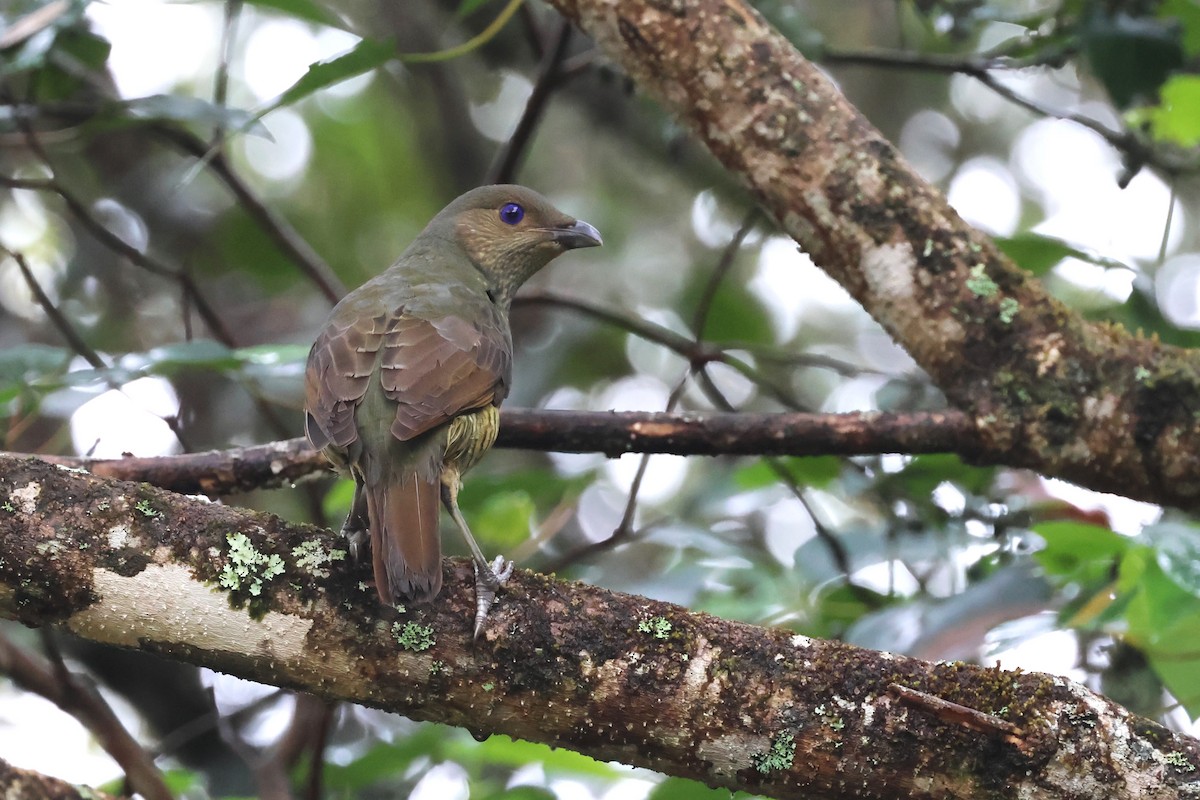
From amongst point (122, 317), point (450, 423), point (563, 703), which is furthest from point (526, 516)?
point (122, 317)

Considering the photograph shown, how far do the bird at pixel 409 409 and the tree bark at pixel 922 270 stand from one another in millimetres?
937

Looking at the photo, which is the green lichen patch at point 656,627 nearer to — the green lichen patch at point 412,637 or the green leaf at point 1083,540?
the green lichen patch at point 412,637

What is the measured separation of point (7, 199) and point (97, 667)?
4066 millimetres

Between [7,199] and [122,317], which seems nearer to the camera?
[122,317]

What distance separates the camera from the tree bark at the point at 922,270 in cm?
339

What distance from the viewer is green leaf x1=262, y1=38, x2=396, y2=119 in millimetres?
3320

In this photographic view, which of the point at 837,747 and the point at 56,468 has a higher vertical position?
the point at 56,468

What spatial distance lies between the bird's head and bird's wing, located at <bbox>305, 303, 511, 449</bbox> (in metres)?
0.96

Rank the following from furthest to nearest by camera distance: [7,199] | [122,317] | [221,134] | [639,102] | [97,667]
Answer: [7,199]
[122,317]
[639,102]
[97,667]
[221,134]

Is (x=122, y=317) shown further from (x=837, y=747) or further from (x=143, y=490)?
(x=837, y=747)

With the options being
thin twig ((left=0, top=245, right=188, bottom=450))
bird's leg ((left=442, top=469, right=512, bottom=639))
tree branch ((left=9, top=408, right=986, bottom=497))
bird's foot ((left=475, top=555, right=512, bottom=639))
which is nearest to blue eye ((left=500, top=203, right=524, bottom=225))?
tree branch ((left=9, top=408, right=986, bottom=497))

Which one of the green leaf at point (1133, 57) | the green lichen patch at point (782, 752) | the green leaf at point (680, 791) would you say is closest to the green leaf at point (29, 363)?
the green leaf at point (680, 791)

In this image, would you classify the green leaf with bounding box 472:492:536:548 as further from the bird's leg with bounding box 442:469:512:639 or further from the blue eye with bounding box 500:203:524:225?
the bird's leg with bounding box 442:469:512:639

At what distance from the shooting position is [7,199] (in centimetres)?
808
